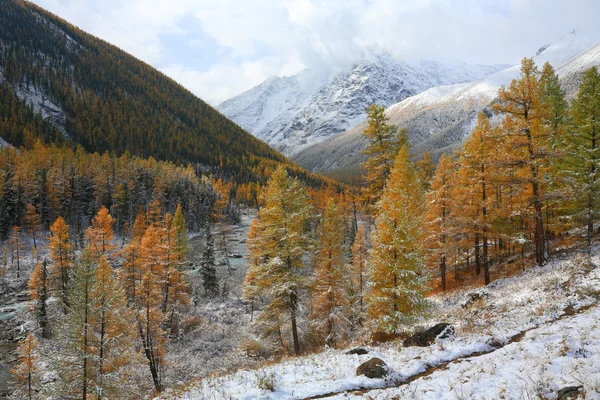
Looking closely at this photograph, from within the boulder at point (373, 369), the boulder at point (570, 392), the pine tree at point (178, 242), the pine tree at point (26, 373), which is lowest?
the pine tree at point (26, 373)

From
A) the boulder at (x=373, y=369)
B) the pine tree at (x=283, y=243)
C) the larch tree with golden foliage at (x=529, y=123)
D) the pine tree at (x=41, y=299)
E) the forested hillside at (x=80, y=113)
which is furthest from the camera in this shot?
the forested hillside at (x=80, y=113)

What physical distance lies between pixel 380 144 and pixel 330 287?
10.7 m

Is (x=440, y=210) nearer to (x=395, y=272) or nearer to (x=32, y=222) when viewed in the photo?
(x=395, y=272)

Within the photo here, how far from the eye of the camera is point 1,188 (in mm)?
58031

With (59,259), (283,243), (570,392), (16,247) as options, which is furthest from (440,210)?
(16,247)

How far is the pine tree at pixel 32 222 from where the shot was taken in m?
55.3

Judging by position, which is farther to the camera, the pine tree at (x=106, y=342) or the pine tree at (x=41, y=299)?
the pine tree at (x=41, y=299)

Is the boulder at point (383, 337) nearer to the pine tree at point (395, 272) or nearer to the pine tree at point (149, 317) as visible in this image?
the pine tree at point (395, 272)

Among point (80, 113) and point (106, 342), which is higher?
point (80, 113)

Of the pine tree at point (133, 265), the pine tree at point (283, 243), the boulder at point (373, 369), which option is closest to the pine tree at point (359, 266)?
the pine tree at point (283, 243)

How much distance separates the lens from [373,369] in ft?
28.5

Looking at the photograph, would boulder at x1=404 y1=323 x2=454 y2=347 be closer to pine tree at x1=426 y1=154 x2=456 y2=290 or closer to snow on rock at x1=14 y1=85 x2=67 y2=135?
pine tree at x1=426 y1=154 x2=456 y2=290

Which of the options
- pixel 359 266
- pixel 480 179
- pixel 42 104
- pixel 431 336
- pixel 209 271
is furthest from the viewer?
pixel 42 104

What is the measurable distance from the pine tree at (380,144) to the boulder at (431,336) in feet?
41.4
